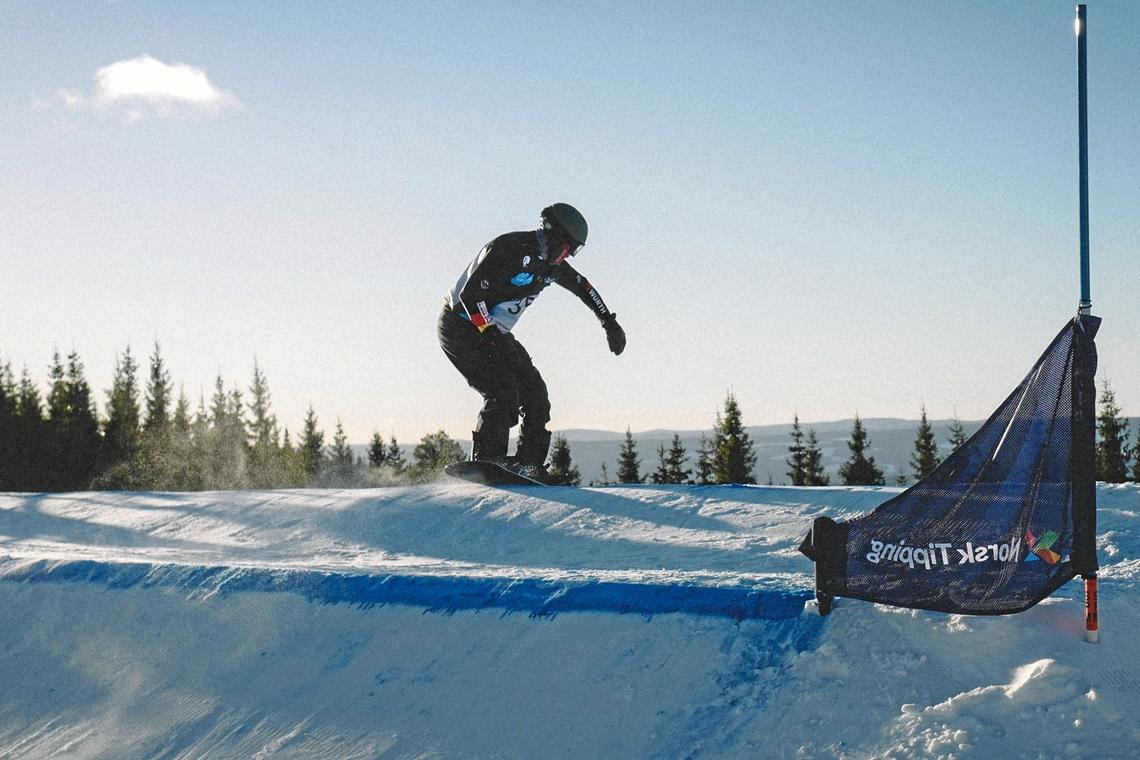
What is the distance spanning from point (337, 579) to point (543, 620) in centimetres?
118

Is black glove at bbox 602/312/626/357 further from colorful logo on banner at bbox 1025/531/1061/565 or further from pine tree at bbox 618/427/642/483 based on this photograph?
pine tree at bbox 618/427/642/483

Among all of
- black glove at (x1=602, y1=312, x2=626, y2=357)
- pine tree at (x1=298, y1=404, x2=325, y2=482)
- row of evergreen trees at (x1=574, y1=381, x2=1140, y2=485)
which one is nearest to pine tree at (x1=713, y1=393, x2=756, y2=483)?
row of evergreen trees at (x1=574, y1=381, x2=1140, y2=485)

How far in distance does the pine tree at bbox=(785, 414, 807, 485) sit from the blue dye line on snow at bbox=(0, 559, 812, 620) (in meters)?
66.1

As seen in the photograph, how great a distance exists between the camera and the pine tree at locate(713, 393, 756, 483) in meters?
64.2

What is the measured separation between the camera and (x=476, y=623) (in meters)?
3.97

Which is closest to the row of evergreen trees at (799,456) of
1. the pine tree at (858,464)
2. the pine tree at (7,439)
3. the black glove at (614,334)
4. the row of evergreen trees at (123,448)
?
the pine tree at (858,464)

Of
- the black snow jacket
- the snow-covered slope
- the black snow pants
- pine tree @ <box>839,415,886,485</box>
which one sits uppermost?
the black snow jacket

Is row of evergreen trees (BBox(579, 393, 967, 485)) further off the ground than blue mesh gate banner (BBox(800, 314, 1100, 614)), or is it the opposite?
blue mesh gate banner (BBox(800, 314, 1100, 614))

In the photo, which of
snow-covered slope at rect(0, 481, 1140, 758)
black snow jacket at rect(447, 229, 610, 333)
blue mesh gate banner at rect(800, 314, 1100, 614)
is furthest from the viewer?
black snow jacket at rect(447, 229, 610, 333)

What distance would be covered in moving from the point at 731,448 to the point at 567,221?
5910 cm

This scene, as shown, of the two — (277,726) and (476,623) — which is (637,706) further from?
(277,726)

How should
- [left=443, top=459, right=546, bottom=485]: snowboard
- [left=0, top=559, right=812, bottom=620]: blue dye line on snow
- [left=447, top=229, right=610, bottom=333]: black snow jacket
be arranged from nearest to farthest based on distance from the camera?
[left=0, top=559, right=812, bottom=620]: blue dye line on snow → [left=447, top=229, right=610, bottom=333]: black snow jacket → [left=443, top=459, right=546, bottom=485]: snowboard

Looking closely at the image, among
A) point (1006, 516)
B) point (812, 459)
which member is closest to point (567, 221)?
point (1006, 516)

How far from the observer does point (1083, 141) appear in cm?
335
